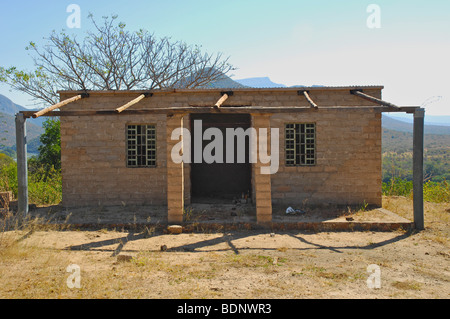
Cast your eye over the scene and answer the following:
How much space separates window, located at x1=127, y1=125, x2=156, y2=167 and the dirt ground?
3.03 metres

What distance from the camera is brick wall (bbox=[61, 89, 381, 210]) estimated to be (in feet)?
35.6

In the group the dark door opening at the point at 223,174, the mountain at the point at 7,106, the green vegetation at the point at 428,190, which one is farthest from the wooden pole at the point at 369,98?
the mountain at the point at 7,106

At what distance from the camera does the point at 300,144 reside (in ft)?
36.1

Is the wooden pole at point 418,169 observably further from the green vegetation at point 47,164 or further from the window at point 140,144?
the green vegetation at point 47,164

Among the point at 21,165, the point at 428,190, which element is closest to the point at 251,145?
the point at 21,165

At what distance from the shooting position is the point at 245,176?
582 inches

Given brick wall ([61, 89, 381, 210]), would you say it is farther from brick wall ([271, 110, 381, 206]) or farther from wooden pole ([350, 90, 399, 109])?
wooden pole ([350, 90, 399, 109])

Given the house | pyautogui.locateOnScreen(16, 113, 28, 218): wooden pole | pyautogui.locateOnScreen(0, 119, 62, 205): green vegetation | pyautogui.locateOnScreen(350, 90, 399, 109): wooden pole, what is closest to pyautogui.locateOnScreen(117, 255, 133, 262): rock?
pyautogui.locateOnScreen(16, 113, 28, 218): wooden pole

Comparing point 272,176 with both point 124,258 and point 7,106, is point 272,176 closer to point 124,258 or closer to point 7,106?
point 124,258

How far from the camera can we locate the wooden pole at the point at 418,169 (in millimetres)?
8680

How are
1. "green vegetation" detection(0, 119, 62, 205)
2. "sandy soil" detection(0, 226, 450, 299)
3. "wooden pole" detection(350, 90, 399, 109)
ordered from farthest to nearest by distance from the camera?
"green vegetation" detection(0, 119, 62, 205) → "wooden pole" detection(350, 90, 399, 109) → "sandy soil" detection(0, 226, 450, 299)

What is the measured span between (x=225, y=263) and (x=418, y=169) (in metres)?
5.51

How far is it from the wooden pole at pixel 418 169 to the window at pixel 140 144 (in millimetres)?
7267
